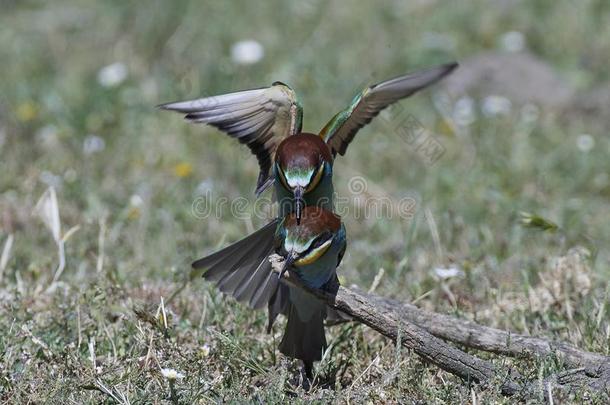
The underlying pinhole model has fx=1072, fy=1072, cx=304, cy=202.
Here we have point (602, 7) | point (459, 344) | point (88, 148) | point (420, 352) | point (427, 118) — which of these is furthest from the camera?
point (602, 7)

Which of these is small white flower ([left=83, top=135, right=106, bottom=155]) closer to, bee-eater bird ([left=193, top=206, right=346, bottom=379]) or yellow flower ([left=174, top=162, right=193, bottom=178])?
yellow flower ([left=174, top=162, right=193, bottom=178])

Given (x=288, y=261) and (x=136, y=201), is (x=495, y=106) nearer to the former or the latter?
(x=136, y=201)

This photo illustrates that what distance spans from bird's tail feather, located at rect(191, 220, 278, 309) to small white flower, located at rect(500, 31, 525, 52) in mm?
4079

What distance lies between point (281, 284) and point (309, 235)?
22.6 inches

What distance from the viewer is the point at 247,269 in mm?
3451

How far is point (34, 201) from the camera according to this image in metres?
5.16

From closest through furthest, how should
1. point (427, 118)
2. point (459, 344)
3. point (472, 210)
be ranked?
point (459, 344) < point (472, 210) < point (427, 118)

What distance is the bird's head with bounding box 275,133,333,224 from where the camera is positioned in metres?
3.05

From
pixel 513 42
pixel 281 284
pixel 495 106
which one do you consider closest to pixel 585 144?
pixel 495 106

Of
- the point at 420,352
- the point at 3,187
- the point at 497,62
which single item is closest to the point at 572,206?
the point at 497,62

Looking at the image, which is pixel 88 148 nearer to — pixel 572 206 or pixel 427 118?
pixel 427 118

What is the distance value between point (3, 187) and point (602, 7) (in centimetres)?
434

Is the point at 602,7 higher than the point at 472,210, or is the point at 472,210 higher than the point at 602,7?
the point at 602,7

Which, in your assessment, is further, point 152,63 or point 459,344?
point 152,63
